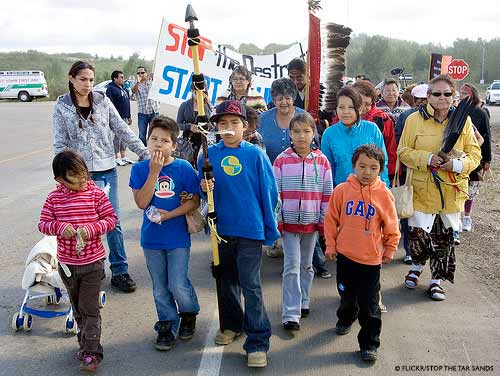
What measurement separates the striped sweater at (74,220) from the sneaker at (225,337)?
3.64 ft

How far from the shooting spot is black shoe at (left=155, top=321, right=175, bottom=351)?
160 inches

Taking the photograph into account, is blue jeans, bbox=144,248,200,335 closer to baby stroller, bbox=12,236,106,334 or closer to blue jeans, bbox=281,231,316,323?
baby stroller, bbox=12,236,106,334

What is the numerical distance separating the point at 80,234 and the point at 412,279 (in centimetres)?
323

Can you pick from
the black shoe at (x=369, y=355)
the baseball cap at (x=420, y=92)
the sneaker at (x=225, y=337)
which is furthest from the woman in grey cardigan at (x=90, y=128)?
the baseball cap at (x=420, y=92)

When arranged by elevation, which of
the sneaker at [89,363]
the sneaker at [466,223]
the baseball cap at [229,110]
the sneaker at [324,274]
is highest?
the baseball cap at [229,110]

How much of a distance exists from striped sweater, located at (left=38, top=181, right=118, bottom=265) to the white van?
46.8 meters

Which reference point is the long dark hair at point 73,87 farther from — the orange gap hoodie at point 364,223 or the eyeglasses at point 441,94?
the eyeglasses at point 441,94

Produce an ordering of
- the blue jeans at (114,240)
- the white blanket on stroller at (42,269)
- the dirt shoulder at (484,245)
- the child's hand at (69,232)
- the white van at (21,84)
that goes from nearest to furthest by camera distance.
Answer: the child's hand at (69,232) → the white blanket on stroller at (42,269) → the blue jeans at (114,240) → the dirt shoulder at (484,245) → the white van at (21,84)

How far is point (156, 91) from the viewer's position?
7.15 metres

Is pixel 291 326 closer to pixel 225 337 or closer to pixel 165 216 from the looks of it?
pixel 225 337


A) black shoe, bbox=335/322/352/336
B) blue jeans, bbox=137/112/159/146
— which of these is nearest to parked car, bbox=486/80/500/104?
blue jeans, bbox=137/112/159/146

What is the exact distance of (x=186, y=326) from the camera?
4242mm

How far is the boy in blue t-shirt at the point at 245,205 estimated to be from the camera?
12.6 ft

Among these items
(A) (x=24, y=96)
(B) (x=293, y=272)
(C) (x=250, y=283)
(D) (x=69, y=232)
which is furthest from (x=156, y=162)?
(A) (x=24, y=96)
